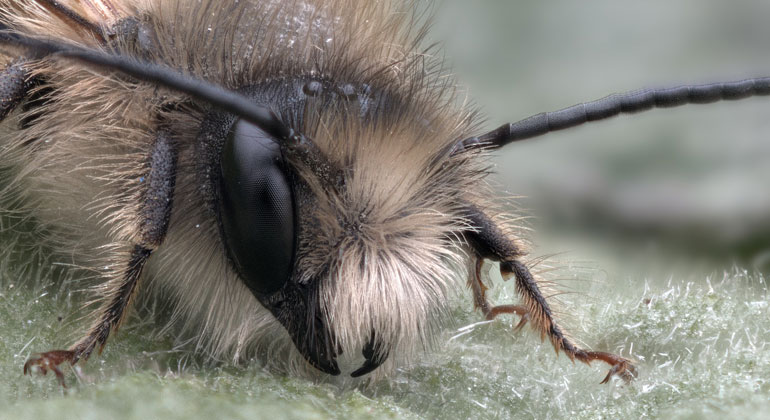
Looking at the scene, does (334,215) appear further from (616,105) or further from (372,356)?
(616,105)

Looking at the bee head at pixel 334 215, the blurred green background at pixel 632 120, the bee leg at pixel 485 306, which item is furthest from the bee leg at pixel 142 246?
the blurred green background at pixel 632 120

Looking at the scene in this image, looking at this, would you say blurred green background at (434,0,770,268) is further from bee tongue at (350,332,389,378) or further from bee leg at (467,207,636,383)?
bee tongue at (350,332,389,378)

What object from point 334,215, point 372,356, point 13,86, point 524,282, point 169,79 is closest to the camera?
point 169,79

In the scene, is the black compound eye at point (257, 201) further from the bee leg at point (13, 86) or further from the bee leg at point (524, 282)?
the bee leg at point (13, 86)

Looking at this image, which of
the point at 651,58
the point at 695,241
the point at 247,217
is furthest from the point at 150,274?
the point at 651,58

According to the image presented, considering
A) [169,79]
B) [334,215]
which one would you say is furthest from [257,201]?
[169,79]

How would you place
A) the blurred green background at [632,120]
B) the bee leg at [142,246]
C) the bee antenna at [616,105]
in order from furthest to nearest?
the blurred green background at [632,120], the bee antenna at [616,105], the bee leg at [142,246]

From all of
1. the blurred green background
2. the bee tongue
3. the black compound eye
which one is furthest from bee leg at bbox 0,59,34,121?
the blurred green background
